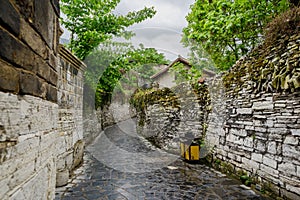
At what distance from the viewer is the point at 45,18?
1.35m

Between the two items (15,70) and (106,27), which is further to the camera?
(106,27)

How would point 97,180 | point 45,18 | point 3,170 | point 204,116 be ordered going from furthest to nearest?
point 204,116
point 97,180
point 45,18
point 3,170

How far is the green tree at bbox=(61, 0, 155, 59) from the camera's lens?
5664 mm

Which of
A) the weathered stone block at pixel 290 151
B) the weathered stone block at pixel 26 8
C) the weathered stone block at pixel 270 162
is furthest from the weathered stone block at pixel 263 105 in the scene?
the weathered stone block at pixel 26 8

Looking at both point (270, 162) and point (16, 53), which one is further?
point (270, 162)

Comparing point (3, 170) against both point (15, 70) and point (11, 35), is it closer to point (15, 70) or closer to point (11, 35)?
point (15, 70)

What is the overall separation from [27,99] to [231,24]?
4527 mm

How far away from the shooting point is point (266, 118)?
126 inches

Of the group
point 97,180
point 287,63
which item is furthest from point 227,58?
point 97,180

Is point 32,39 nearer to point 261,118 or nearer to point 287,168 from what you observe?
point 287,168

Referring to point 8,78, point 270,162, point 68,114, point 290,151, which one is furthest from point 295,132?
point 68,114

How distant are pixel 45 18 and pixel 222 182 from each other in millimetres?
3744

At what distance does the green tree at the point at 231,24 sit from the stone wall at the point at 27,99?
13.7ft

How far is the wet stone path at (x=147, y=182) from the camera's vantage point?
308cm
